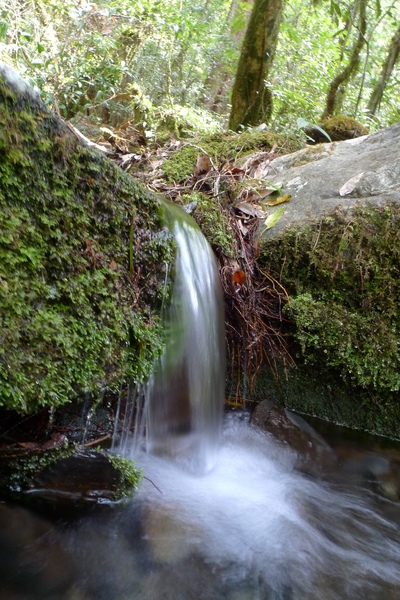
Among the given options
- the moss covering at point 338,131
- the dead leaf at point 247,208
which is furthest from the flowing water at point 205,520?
the moss covering at point 338,131

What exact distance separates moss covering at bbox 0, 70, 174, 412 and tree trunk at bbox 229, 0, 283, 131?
404 cm

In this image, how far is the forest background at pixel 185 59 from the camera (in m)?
6.08

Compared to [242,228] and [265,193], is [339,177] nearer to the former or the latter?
[265,193]

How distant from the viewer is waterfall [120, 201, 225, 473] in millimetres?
2777

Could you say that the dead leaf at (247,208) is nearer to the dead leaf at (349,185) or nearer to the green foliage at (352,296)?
the green foliage at (352,296)

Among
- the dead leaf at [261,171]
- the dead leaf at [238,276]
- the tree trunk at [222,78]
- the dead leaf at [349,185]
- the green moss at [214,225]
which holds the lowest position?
the dead leaf at [238,276]

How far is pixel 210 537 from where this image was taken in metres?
2.27

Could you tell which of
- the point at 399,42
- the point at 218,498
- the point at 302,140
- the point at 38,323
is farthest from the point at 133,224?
the point at 399,42

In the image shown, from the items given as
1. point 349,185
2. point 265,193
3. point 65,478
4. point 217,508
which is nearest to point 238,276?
point 265,193

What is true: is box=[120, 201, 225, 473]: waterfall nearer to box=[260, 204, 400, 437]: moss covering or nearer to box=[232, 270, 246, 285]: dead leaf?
box=[232, 270, 246, 285]: dead leaf

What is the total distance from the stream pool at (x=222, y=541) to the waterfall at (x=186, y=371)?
0.44 feet

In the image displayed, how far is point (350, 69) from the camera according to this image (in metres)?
6.54

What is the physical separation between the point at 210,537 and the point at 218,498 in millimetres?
354

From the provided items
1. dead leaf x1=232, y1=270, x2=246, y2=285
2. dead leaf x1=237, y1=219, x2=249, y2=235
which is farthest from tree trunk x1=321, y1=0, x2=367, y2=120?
dead leaf x1=232, y1=270, x2=246, y2=285
